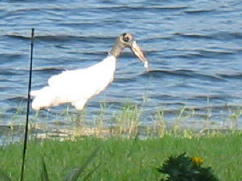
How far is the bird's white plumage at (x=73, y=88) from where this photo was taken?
1145 centimetres

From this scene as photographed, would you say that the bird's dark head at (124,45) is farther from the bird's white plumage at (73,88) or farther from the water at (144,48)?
the bird's white plumage at (73,88)

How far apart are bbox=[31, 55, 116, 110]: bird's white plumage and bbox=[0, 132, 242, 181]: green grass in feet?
11.8

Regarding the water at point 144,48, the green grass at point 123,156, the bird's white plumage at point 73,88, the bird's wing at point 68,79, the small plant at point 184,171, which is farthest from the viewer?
the water at point 144,48

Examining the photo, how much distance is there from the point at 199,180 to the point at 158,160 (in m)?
2.27

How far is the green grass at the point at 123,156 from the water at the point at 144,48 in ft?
10.0

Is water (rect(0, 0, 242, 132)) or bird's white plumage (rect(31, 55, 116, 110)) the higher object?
water (rect(0, 0, 242, 132))

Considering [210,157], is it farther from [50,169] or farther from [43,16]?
[43,16]

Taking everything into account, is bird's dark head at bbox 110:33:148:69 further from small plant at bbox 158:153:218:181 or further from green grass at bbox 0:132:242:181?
small plant at bbox 158:153:218:181

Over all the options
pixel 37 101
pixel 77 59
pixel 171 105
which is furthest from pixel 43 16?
pixel 37 101

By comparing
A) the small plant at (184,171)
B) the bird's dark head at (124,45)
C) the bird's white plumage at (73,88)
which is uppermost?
the bird's dark head at (124,45)

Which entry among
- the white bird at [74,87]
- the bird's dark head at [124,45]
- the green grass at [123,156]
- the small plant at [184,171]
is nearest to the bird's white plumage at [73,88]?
the white bird at [74,87]

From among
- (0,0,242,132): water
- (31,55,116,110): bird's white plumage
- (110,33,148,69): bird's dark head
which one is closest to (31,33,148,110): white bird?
(31,55,116,110): bird's white plumage

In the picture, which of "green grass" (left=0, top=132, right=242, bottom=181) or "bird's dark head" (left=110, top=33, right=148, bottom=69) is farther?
"bird's dark head" (left=110, top=33, right=148, bottom=69)

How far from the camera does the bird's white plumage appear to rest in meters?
11.5
